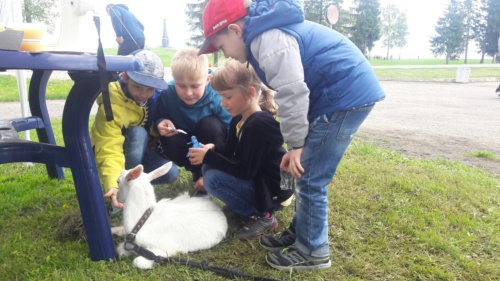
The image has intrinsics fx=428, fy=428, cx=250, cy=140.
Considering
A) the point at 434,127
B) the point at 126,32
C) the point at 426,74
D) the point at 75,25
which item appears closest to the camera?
the point at 75,25

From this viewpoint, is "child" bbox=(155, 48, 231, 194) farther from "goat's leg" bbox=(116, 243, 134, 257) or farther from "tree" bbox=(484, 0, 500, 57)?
"tree" bbox=(484, 0, 500, 57)

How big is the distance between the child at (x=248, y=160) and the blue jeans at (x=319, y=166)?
1.14ft

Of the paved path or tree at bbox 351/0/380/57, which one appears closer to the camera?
the paved path

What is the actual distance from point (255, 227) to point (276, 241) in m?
0.18

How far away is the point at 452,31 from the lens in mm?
58406

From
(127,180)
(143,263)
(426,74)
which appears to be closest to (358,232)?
(143,263)

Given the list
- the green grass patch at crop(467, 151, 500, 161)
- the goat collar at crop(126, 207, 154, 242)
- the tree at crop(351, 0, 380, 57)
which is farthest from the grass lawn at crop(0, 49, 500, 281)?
the tree at crop(351, 0, 380, 57)

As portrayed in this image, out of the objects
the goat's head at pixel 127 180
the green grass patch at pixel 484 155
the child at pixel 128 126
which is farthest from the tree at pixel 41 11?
the green grass patch at pixel 484 155

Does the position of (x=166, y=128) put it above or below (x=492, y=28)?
below

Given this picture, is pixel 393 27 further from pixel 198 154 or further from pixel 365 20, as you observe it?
pixel 198 154

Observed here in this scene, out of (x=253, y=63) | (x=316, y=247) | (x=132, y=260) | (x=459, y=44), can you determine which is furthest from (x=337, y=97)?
(x=459, y=44)

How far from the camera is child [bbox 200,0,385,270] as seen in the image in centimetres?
193

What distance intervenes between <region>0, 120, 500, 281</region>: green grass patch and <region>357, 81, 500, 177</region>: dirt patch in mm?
1417

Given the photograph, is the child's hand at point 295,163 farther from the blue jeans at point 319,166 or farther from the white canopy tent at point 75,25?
the white canopy tent at point 75,25
